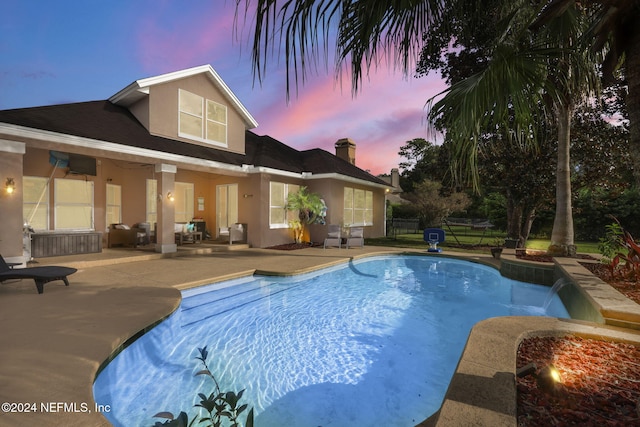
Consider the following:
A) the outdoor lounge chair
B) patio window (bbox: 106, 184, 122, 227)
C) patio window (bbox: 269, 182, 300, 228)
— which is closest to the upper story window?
patio window (bbox: 269, 182, 300, 228)

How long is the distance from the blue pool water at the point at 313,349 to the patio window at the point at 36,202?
23.9 feet

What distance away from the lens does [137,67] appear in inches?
464

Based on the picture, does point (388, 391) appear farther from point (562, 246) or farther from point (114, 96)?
point (114, 96)

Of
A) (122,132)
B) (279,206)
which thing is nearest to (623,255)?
(279,206)

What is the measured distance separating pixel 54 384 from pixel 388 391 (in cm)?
350

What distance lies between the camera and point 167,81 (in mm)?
11492

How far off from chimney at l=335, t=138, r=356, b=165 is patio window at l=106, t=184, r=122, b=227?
13.3 m

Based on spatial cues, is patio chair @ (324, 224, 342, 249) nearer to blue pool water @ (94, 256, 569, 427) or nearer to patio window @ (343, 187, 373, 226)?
patio window @ (343, 187, 373, 226)

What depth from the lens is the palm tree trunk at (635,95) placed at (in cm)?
189

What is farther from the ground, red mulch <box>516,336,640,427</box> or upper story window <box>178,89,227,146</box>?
upper story window <box>178,89,227,146</box>

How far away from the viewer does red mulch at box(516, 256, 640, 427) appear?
2.05 metres

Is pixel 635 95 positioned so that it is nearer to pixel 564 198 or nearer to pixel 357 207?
pixel 564 198

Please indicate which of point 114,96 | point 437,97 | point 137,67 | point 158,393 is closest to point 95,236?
point 114,96

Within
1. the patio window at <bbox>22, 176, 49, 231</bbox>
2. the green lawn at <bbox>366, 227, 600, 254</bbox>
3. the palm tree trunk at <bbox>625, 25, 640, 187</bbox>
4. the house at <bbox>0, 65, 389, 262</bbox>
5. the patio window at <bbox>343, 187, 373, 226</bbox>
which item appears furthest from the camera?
the patio window at <bbox>343, 187, 373, 226</bbox>
